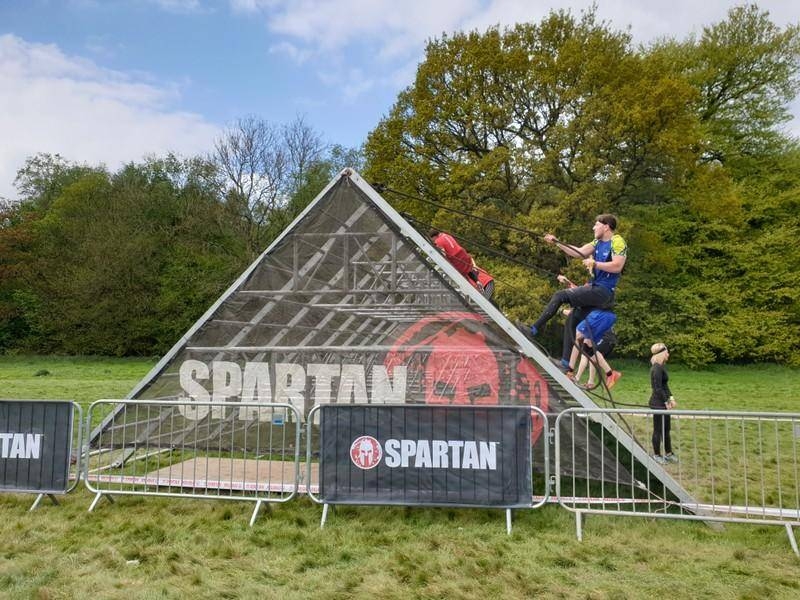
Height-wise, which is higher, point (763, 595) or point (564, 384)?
point (564, 384)

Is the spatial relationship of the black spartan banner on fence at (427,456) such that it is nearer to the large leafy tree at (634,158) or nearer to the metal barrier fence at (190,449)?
the metal barrier fence at (190,449)

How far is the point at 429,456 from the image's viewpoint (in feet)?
19.1

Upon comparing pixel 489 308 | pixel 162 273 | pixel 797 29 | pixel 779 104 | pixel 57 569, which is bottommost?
pixel 57 569

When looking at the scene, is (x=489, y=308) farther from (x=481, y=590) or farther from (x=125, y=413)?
(x=125, y=413)

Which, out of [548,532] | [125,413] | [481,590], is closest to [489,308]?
[548,532]

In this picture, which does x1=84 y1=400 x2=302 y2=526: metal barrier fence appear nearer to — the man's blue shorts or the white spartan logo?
the white spartan logo

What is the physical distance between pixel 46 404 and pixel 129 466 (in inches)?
69.9

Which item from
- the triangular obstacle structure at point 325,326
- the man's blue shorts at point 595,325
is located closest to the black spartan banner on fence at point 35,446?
the triangular obstacle structure at point 325,326

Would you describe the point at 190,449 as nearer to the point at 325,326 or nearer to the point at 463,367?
the point at 325,326

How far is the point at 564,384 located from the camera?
20.5 ft

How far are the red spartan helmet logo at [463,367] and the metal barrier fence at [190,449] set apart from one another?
1.57 metres

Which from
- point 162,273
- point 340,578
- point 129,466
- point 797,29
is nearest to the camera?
point 340,578

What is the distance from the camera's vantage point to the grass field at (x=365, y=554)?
14.0 ft

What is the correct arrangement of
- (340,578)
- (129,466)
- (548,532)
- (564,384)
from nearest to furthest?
1. (340,578)
2. (548,532)
3. (564,384)
4. (129,466)
